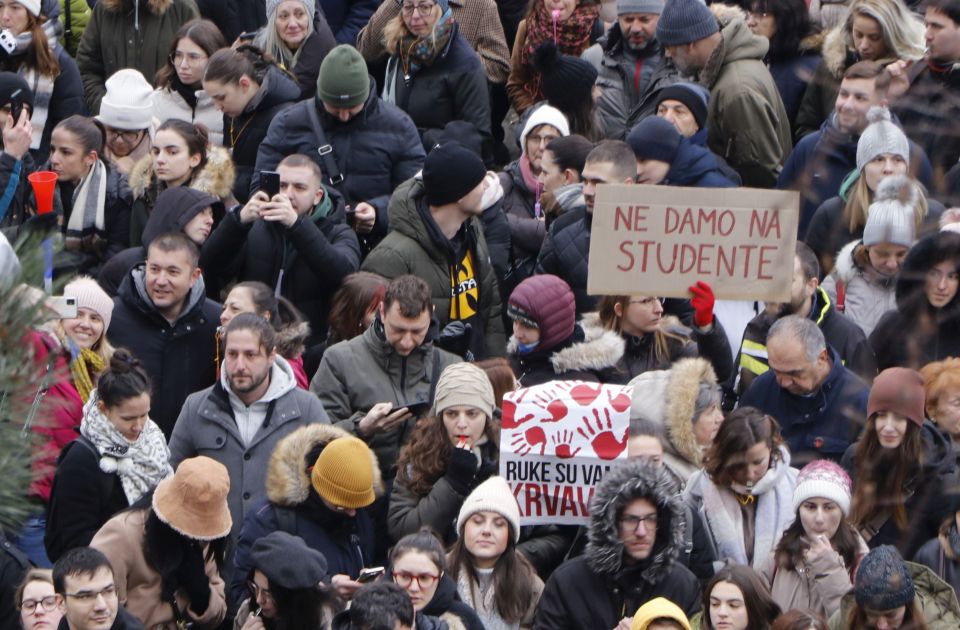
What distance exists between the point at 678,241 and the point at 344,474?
5.39ft

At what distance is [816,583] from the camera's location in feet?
23.7

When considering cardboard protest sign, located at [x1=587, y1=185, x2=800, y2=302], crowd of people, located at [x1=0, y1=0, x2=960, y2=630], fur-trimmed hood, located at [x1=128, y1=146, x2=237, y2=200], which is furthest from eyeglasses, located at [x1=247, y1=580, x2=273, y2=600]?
fur-trimmed hood, located at [x1=128, y1=146, x2=237, y2=200]

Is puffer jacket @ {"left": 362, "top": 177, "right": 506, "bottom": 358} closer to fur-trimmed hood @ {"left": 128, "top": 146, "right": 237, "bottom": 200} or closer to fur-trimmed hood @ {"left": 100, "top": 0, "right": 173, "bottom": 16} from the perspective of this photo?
fur-trimmed hood @ {"left": 128, "top": 146, "right": 237, "bottom": 200}

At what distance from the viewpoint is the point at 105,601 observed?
21.6 ft

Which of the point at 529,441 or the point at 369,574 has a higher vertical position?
the point at 529,441

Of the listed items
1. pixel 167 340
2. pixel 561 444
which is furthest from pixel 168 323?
pixel 561 444

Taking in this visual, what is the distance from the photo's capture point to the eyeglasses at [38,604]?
22.4 ft

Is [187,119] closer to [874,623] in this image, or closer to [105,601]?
[105,601]

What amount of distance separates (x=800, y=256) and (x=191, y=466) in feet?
9.99

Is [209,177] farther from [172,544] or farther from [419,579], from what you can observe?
[419,579]

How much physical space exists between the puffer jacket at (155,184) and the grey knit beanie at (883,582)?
4.51 m

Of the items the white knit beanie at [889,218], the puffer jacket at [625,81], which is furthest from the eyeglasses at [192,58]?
the white knit beanie at [889,218]

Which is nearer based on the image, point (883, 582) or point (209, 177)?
point (883, 582)

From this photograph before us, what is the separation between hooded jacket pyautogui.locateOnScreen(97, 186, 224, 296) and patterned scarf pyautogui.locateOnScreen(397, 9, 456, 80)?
2.00m
